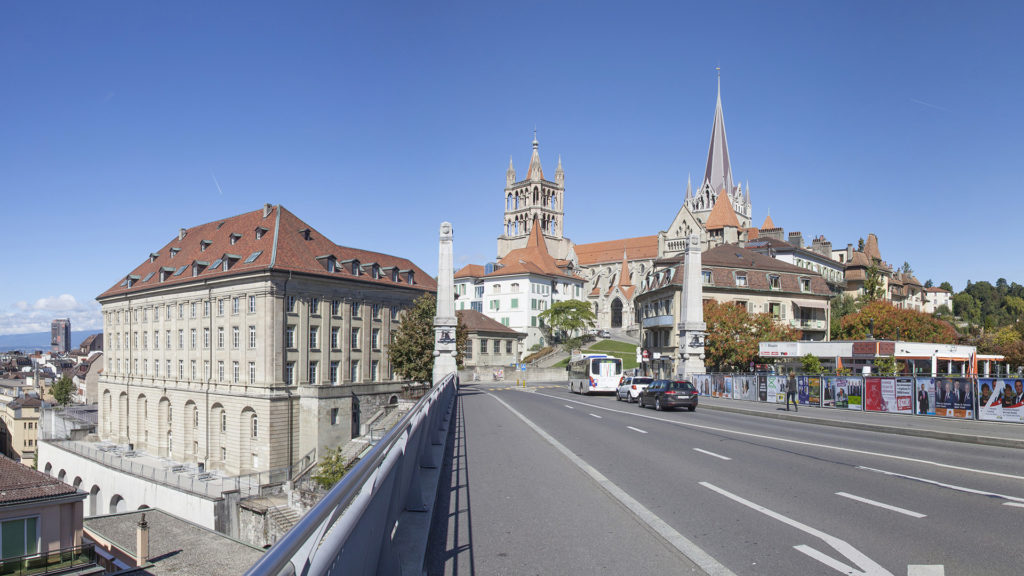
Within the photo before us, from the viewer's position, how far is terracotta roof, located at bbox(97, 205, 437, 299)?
5719 centimetres

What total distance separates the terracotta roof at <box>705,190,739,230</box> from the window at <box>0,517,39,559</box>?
380ft

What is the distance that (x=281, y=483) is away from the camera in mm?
48625

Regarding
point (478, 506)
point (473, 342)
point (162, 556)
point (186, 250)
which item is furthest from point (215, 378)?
point (478, 506)

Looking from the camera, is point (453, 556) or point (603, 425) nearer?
point (453, 556)

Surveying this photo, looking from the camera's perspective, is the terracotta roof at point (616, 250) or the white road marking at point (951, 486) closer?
the white road marking at point (951, 486)

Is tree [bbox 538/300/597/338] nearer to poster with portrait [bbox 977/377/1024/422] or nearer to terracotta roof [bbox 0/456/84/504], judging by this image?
terracotta roof [bbox 0/456/84/504]

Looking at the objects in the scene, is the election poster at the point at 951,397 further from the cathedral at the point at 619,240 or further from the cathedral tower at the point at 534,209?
the cathedral tower at the point at 534,209

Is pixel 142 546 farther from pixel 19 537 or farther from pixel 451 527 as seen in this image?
pixel 451 527

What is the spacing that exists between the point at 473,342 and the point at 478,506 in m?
80.2

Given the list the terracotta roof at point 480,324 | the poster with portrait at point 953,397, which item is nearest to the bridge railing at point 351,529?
the poster with portrait at point 953,397

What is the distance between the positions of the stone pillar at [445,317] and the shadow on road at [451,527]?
1001 inches

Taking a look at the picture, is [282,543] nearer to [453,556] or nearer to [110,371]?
[453,556]

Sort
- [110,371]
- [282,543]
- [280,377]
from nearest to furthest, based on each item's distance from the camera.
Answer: [282,543]
[280,377]
[110,371]

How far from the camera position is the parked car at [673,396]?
2753 cm
